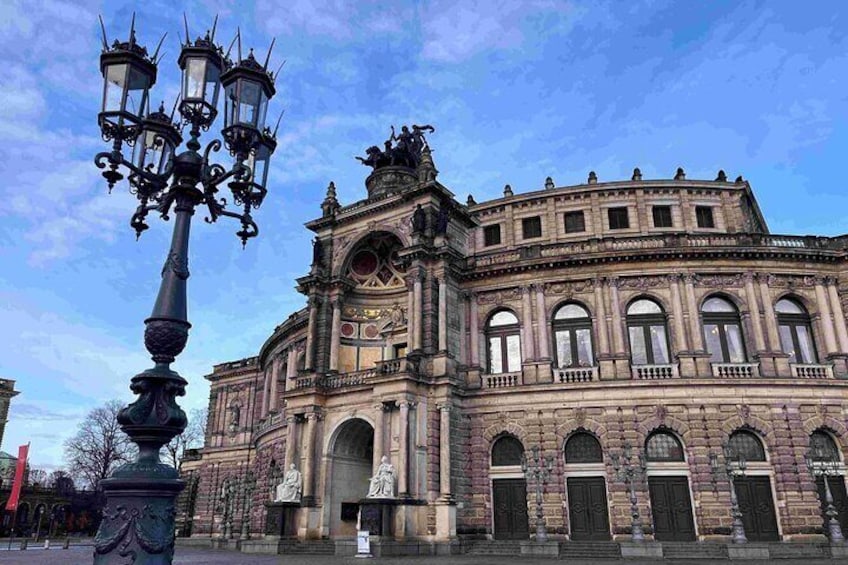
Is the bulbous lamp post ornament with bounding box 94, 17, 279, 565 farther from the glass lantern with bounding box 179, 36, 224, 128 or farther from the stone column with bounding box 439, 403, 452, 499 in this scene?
the stone column with bounding box 439, 403, 452, 499

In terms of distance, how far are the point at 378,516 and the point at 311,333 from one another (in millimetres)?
12157

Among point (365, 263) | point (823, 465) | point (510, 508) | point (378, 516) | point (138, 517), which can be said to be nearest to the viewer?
point (138, 517)

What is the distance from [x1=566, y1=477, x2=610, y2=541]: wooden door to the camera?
29.5 m

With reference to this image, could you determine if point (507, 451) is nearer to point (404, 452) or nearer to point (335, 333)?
point (404, 452)

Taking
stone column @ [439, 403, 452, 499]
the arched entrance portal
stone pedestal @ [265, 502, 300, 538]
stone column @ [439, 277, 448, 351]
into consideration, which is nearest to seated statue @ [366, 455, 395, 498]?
stone column @ [439, 403, 452, 499]

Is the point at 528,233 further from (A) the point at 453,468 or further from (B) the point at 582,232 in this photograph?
(A) the point at 453,468

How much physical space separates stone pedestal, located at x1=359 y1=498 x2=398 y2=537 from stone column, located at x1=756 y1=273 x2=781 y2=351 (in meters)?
20.1

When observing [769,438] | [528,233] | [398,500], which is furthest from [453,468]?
[528,233]

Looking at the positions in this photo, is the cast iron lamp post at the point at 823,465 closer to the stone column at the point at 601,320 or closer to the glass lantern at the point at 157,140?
the stone column at the point at 601,320

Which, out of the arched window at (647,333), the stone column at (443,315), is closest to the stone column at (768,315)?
Answer: the arched window at (647,333)

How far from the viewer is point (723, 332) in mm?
32250

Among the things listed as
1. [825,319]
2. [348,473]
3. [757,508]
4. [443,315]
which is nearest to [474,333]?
[443,315]

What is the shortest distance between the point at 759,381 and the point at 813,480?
4.87m

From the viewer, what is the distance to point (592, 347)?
108ft
